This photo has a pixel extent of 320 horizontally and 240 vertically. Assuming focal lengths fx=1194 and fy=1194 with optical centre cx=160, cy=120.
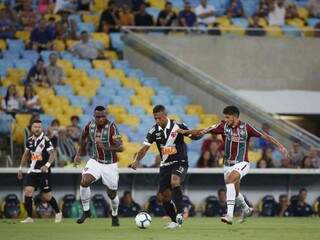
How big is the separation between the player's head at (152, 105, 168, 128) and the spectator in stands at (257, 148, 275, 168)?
27.0ft

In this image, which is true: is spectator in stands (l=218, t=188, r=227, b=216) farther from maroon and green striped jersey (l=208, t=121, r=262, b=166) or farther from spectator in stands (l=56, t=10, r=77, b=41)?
maroon and green striped jersey (l=208, t=121, r=262, b=166)

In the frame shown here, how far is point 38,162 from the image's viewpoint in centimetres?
2327

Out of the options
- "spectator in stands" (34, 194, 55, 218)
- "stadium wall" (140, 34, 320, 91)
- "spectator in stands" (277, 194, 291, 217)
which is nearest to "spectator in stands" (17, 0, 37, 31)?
"stadium wall" (140, 34, 320, 91)

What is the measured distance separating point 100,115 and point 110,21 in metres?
→ 11.9

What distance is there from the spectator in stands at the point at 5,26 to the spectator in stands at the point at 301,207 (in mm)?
8575

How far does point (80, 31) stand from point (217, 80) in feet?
12.7

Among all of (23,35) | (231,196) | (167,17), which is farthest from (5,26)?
(231,196)

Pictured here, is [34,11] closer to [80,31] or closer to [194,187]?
[80,31]

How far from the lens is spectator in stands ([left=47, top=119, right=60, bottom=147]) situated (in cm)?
2612

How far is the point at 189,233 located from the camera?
18.8 m

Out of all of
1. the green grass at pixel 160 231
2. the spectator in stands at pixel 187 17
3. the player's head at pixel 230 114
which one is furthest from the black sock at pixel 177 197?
the spectator in stands at pixel 187 17

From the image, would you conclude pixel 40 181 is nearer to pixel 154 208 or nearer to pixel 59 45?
pixel 154 208

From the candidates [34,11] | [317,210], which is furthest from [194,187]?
[34,11]

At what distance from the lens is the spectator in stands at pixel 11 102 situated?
2744 centimetres
